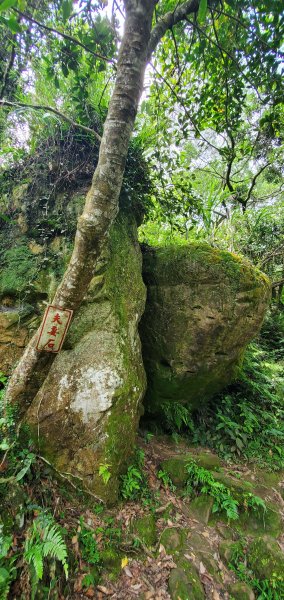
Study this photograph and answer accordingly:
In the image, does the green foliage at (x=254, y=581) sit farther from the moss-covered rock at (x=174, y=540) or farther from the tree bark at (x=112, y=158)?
the tree bark at (x=112, y=158)

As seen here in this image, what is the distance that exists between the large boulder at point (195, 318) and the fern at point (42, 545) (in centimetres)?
246

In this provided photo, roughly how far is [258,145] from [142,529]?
27.7 ft

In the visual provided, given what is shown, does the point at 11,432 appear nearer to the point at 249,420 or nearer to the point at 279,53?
the point at 249,420

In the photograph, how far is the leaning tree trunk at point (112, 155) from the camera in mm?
2168

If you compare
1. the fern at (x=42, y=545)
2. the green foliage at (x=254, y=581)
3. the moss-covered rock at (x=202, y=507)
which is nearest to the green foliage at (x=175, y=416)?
the moss-covered rock at (x=202, y=507)

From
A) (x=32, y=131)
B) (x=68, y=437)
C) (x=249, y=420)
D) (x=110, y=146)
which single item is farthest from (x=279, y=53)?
(x=249, y=420)

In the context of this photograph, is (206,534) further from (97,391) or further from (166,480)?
(97,391)

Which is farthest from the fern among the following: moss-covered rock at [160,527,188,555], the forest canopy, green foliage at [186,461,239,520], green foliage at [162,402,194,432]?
green foliage at [162,402,194,432]

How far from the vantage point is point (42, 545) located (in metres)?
1.91

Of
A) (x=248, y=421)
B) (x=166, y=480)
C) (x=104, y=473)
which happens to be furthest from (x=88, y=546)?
(x=248, y=421)

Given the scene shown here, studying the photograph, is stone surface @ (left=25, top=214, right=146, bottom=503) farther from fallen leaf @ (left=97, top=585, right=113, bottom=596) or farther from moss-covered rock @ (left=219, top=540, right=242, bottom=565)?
moss-covered rock @ (left=219, top=540, right=242, bottom=565)

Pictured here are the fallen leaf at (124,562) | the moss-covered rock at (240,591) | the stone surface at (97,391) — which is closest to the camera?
the fallen leaf at (124,562)

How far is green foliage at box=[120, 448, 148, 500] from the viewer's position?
2.95m

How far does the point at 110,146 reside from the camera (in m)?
2.21
